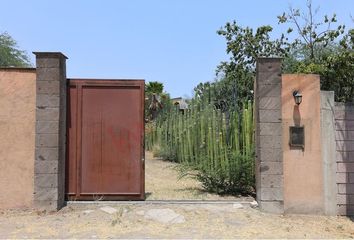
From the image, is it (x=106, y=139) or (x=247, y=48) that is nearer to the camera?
(x=106, y=139)

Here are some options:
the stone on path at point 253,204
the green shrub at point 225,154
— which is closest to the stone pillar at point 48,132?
the green shrub at point 225,154

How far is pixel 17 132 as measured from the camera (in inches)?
326

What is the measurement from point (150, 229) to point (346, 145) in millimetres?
4252

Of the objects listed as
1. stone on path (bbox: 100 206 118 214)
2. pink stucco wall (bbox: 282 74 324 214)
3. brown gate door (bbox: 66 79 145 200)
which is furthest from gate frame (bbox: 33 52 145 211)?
pink stucco wall (bbox: 282 74 324 214)

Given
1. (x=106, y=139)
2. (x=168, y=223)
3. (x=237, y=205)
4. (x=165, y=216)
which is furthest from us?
(x=106, y=139)

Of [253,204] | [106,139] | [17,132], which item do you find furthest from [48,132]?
[253,204]

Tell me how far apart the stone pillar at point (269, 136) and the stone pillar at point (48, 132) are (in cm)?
398

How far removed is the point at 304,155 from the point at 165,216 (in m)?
3.01

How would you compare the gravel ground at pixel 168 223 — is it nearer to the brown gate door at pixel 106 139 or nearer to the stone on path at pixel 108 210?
the stone on path at pixel 108 210

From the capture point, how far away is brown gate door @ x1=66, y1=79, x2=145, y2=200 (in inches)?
340

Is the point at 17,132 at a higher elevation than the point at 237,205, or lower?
higher

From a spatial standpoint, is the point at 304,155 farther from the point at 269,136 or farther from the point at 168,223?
the point at 168,223

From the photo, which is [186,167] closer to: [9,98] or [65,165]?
[65,165]

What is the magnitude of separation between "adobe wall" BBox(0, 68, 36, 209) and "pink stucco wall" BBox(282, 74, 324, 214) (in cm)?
504
